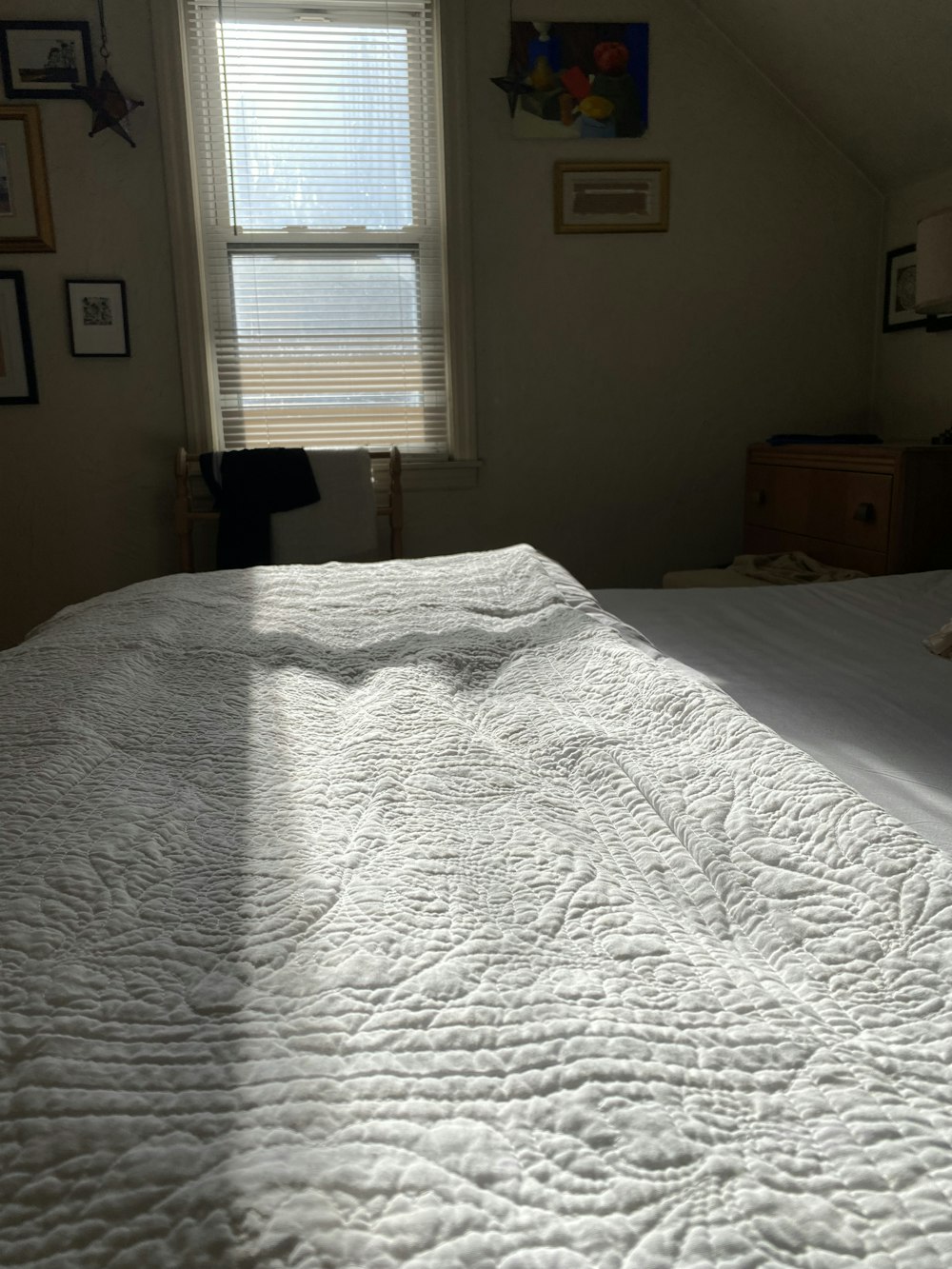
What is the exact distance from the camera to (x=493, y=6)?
3082 millimetres

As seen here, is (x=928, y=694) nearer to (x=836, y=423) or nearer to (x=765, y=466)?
(x=765, y=466)

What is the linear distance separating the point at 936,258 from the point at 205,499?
7.48 feet

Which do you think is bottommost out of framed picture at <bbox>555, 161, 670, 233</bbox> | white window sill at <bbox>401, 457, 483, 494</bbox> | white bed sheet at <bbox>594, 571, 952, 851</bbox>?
white bed sheet at <bbox>594, 571, 952, 851</bbox>

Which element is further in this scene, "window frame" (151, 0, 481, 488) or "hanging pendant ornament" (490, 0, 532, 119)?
"hanging pendant ornament" (490, 0, 532, 119)

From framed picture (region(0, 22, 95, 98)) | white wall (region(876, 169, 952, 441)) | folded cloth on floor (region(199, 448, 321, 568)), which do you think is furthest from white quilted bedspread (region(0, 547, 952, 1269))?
framed picture (region(0, 22, 95, 98))

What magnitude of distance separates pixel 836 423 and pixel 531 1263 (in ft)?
11.7

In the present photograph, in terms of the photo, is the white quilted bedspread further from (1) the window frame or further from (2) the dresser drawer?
(1) the window frame

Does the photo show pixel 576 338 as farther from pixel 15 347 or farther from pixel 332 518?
pixel 15 347

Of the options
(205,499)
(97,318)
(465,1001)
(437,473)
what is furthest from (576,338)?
(465,1001)

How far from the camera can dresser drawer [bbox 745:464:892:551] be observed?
2643 mm

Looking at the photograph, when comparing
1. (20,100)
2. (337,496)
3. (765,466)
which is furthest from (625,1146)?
(20,100)

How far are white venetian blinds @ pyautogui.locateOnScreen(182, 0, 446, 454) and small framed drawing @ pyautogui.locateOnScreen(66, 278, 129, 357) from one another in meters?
0.29

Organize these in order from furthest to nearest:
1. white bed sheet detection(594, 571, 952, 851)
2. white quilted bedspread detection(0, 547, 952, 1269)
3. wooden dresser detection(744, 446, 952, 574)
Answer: wooden dresser detection(744, 446, 952, 574) → white bed sheet detection(594, 571, 952, 851) → white quilted bedspread detection(0, 547, 952, 1269)

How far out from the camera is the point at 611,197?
323 centimetres
